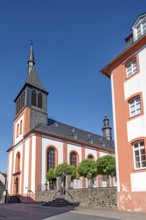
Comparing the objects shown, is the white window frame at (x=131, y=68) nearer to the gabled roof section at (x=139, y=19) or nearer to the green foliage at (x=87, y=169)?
the gabled roof section at (x=139, y=19)

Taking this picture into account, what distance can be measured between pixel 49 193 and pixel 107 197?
10050mm

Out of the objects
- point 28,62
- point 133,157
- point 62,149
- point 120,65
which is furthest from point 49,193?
point 28,62

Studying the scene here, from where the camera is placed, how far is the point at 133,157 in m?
13.7

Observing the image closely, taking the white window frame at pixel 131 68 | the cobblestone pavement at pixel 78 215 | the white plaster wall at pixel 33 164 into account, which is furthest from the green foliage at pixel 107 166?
the white window frame at pixel 131 68

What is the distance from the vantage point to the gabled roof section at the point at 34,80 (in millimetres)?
36394

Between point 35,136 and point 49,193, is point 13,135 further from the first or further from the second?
point 49,193

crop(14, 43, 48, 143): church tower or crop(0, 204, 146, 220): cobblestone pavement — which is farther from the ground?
crop(14, 43, 48, 143): church tower

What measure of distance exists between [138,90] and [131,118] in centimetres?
179

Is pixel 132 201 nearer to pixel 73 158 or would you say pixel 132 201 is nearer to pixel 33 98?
pixel 73 158

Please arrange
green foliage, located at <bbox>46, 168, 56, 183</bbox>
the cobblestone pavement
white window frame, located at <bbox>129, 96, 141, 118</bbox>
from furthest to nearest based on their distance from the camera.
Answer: green foliage, located at <bbox>46, 168, 56, 183</bbox>, white window frame, located at <bbox>129, 96, 141, 118</bbox>, the cobblestone pavement

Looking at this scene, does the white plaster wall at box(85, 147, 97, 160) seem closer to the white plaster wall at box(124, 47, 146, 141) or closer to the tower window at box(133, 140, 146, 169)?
the white plaster wall at box(124, 47, 146, 141)

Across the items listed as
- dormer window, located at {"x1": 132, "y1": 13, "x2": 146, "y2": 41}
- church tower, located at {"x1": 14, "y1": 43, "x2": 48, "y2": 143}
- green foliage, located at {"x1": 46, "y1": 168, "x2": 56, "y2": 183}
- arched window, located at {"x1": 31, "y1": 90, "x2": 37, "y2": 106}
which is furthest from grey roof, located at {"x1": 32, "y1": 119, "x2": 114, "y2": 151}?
dormer window, located at {"x1": 132, "y1": 13, "x2": 146, "y2": 41}

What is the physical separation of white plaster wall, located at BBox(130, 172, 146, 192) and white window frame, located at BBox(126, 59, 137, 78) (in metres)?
6.50

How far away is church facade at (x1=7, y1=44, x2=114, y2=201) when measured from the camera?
29859mm
